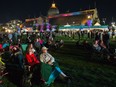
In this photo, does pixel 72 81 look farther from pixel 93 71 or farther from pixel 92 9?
pixel 92 9

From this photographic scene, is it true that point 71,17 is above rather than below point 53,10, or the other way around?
below

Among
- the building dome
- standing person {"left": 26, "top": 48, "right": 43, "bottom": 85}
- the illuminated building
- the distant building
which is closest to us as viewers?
standing person {"left": 26, "top": 48, "right": 43, "bottom": 85}

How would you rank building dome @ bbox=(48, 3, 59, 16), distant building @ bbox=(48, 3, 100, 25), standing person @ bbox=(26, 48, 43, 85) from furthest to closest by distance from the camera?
building dome @ bbox=(48, 3, 59, 16) → distant building @ bbox=(48, 3, 100, 25) → standing person @ bbox=(26, 48, 43, 85)

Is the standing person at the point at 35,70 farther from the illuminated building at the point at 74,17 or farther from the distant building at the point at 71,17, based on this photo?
the illuminated building at the point at 74,17

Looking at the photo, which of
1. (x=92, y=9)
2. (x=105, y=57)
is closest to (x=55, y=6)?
(x=92, y=9)

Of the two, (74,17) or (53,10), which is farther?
(53,10)

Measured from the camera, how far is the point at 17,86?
28.7ft

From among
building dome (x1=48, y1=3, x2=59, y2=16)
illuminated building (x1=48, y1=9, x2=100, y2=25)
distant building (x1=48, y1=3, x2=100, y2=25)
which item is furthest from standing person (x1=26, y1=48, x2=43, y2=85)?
building dome (x1=48, y1=3, x2=59, y2=16)

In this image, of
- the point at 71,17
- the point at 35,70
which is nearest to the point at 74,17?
the point at 71,17

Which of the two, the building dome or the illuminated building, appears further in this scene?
the building dome

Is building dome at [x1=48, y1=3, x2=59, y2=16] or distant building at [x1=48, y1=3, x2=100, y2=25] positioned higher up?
building dome at [x1=48, y1=3, x2=59, y2=16]

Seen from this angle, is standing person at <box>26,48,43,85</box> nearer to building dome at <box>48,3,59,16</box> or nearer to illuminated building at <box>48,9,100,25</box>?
illuminated building at <box>48,9,100,25</box>

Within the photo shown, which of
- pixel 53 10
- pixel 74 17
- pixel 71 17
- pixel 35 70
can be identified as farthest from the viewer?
pixel 53 10

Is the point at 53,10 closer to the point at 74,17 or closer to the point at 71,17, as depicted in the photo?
the point at 71,17
